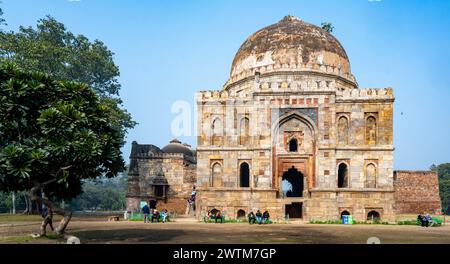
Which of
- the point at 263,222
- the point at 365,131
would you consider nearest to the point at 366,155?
the point at 365,131

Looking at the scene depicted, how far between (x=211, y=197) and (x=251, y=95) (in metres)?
7.98

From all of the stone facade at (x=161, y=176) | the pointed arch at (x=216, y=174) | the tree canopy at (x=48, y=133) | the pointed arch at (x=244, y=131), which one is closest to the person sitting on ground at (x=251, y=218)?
the pointed arch at (x=216, y=174)

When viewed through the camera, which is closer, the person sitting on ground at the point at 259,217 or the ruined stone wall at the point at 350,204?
the person sitting on ground at the point at 259,217

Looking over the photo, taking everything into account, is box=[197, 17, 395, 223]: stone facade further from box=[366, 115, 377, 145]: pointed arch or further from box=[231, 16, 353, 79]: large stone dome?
box=[231, 16, 353, 79]: large stone dome

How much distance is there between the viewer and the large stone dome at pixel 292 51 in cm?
3450

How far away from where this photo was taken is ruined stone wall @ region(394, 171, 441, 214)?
123ft

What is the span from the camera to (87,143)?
49.4ft

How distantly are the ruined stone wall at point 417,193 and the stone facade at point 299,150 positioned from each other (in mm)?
10161

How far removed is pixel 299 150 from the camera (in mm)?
30562

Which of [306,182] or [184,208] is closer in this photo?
[306,182]

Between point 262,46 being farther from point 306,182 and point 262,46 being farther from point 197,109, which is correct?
point 306,182

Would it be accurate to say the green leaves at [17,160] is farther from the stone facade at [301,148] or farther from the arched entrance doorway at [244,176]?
the arched entrance doorway at [244,176]

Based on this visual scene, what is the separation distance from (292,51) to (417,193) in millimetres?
17089

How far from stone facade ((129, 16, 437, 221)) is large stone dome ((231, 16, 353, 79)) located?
3229mm
